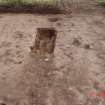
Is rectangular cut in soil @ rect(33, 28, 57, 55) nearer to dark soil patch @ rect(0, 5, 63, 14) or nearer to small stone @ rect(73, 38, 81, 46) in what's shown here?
small stone @ rect(73, 38, 81, 46)

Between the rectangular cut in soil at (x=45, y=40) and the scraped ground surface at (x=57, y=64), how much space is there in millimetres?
87

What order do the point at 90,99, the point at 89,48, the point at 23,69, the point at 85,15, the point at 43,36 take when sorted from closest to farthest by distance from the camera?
the point at 90,99 → the point at 23,69 → the point at 89,48 → the point at 43,36 → the point at 85,15

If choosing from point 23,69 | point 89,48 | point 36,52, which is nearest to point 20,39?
point 36,52

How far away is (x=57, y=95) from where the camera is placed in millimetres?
2637

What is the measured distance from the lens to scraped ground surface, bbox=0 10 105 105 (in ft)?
8.64

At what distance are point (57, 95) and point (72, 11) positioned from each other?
80.9 inches

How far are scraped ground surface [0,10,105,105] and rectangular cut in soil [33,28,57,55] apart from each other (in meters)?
0.09

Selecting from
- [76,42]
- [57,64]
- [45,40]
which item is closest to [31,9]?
[45,40]

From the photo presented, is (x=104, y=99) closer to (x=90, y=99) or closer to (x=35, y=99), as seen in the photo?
(x=90, y=99)

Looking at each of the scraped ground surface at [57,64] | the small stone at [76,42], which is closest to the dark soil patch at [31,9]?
the scraped ground surface at [57,64]

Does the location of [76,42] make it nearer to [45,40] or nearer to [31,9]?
[45,40]

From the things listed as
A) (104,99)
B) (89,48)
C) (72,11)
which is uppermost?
(72,11)

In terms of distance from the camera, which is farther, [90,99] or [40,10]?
[40,10]

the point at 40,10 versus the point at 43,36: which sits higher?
the point at 40,10
